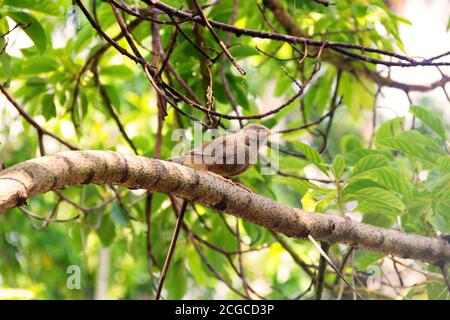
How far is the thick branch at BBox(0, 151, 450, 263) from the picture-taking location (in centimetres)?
177

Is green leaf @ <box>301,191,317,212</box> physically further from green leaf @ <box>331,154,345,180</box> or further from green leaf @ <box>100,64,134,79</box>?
green leaf @ <box>100,64,134,79</box>

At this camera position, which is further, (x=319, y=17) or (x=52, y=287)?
(x=52, y=287)

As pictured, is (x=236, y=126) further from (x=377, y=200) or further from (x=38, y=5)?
A: (x=38, y=5)

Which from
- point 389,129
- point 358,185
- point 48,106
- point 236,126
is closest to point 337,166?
point 358,185

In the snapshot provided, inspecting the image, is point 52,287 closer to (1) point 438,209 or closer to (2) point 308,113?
(2) point 308,113

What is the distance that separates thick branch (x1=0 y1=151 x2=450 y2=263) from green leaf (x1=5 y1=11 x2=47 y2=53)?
3.79ft

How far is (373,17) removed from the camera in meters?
3.72

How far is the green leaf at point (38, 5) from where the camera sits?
9.49 feet

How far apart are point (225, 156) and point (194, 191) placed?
70 centimetres

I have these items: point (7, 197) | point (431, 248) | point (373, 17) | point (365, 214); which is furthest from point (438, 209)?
point (7, 197)

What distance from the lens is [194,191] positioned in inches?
90.2

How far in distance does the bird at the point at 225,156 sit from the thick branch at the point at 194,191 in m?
0.44

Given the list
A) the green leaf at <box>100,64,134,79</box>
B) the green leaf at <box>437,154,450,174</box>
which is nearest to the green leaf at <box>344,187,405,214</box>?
the green leaf at <box>437,154,450,174</box>
